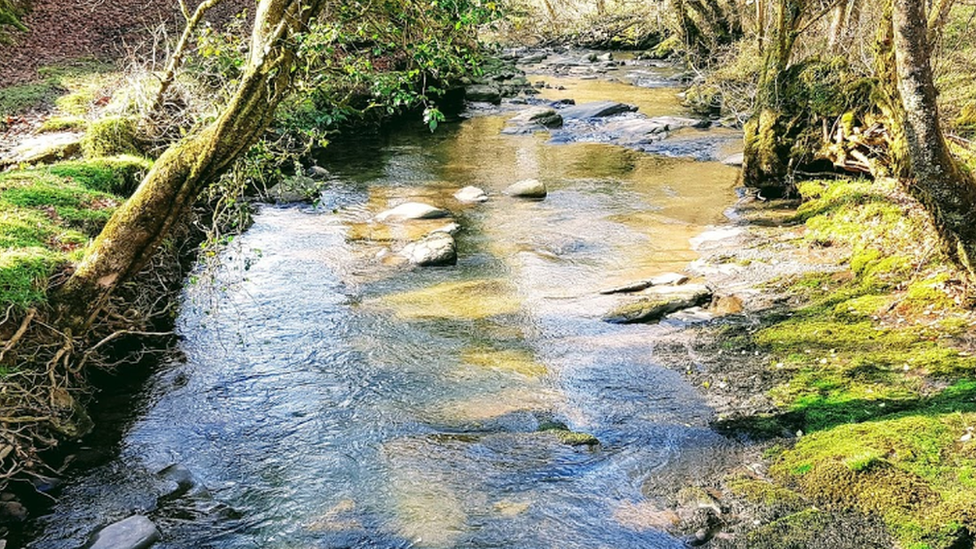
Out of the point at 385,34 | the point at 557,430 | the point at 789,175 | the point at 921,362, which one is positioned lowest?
the point at 557,430

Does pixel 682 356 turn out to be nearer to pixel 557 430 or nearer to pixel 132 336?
pixel 557 430

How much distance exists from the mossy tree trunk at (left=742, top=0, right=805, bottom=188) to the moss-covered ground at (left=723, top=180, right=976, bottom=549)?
125 inches

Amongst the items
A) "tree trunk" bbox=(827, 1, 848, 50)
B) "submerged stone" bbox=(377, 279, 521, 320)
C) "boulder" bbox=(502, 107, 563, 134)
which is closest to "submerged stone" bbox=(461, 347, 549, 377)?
"submerged stone" bbox=(377, 279, 521, 320)

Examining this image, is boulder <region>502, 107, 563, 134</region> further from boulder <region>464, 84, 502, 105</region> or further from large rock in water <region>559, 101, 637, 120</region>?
boulder <region>464, 84, 502, 105</region>

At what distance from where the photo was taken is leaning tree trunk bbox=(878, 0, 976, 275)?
638 centimetres

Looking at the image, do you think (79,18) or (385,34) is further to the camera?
(79,18)

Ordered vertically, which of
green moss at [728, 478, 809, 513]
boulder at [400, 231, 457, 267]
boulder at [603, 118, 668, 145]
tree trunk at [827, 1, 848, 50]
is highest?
tree trunk at [827, 1, 848, 50]

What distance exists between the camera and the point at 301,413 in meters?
7.53

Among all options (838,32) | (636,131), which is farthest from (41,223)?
(838,32)

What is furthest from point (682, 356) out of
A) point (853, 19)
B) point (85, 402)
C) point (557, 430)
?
point (853, 19)

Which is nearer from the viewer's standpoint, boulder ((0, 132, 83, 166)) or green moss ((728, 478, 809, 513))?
green moss ((728, 478, 809, 513))

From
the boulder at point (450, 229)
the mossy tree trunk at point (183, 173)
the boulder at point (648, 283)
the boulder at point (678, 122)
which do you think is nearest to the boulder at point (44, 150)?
the mossy tree trunk at point (183, 173)

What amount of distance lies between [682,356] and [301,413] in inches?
166

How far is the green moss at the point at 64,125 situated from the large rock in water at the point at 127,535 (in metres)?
9.74
